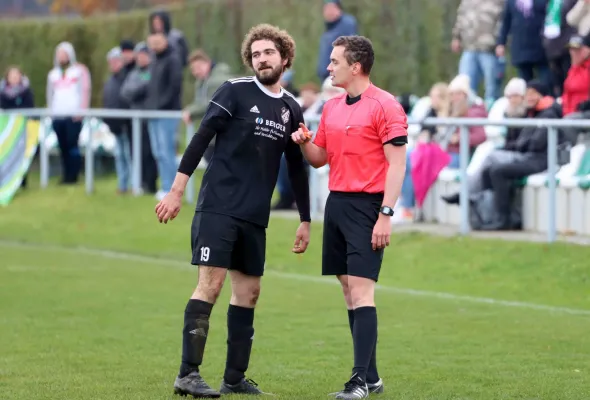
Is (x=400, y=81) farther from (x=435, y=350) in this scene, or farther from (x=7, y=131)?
(x=435, y=350)

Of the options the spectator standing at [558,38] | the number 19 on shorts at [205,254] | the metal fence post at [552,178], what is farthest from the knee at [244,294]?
the spectator standing at [558,38]

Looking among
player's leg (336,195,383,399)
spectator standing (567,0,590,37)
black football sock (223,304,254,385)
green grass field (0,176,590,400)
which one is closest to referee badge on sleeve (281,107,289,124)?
player's leg (336,195,383,399)

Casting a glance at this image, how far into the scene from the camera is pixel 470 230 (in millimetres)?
14977

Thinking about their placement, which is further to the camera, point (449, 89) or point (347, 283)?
point (449, 89)

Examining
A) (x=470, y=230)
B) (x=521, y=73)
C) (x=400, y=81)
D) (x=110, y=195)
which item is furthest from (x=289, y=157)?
(x=400, y=81)

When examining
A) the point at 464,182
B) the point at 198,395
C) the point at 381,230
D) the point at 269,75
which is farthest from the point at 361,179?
the point at 464,182

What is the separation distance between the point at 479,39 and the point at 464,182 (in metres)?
3.99

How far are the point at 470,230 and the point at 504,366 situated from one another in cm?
620

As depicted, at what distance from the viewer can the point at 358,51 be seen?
789 cm

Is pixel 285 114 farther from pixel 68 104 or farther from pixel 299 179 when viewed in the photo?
pixel 68 104

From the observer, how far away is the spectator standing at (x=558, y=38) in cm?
1623

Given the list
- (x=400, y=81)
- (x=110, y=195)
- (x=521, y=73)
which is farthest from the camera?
(x=400, y=81)

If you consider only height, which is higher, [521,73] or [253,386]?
[521,73]

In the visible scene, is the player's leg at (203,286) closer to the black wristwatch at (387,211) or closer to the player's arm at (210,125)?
the player's arm at (210,125)
